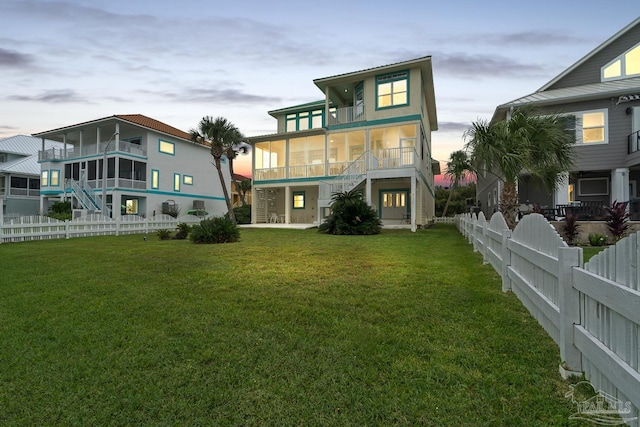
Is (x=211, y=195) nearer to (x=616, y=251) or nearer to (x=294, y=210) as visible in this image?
(x=294, y=210)

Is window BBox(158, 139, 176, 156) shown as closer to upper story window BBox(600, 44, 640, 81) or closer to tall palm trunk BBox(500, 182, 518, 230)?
tall palm trunk BBox(500, 182, 518, 230)

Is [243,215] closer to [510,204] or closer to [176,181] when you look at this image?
[176,181]

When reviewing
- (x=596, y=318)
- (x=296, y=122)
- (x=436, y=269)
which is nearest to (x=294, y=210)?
(x=296, y=122)

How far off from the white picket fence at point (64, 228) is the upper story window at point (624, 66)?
2598cm

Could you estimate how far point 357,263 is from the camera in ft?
23.5

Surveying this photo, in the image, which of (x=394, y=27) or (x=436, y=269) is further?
(x=394, y=27)

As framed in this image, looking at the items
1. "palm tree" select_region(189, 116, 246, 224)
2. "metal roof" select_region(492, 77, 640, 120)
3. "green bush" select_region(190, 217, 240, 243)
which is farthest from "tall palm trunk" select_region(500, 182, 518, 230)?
"palm tree" select_region(189, 116, 246, 224)

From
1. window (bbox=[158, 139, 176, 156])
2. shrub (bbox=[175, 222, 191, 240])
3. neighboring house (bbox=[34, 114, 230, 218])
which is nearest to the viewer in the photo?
shrub (bbox=[175, 222, 191, 240])

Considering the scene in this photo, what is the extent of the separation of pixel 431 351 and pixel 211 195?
35.3 m

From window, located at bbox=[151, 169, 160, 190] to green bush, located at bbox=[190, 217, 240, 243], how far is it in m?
19.5

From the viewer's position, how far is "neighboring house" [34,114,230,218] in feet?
85.8

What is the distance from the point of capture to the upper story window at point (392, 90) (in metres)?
18.5

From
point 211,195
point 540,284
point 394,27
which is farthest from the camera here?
point 211,195

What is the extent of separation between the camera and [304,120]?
2423 centimetres
